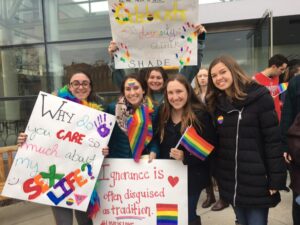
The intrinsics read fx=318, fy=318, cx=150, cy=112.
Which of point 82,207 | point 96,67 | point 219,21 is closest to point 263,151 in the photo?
point 82,207

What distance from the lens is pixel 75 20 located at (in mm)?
6395

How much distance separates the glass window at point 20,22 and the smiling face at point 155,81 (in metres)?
4.18

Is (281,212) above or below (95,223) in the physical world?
below

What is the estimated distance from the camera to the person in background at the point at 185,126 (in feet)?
7.63

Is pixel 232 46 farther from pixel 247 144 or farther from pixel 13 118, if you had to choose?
pixel 247 144

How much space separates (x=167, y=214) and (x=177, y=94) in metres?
0.94

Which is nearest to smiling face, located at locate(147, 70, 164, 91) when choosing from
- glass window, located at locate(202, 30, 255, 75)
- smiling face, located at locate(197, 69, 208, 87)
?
smiling face, located at locate(197, 69, 208, 87)

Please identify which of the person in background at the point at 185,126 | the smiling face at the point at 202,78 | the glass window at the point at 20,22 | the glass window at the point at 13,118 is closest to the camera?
the person in background at the point at 185,126

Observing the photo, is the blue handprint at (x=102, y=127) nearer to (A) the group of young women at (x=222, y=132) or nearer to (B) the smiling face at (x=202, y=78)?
(A) the group of young women at (x=222, y=132)

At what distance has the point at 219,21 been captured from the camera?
7023mm

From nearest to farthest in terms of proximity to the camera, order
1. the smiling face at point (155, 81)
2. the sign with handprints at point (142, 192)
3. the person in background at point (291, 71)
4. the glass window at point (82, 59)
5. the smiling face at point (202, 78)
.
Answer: the sign with handprints at point (142, 192)
the smiling face at point (155, 81)
the smiling face at point (202, 78)
the person in background at point (291, 71)
the glass window at point (82, 59)

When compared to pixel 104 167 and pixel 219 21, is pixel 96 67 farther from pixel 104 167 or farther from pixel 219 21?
pixel 104 167

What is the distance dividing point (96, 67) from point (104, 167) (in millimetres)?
4061

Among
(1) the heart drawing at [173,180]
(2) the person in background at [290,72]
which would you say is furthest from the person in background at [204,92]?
(1) the heart drawing at [173,180]
